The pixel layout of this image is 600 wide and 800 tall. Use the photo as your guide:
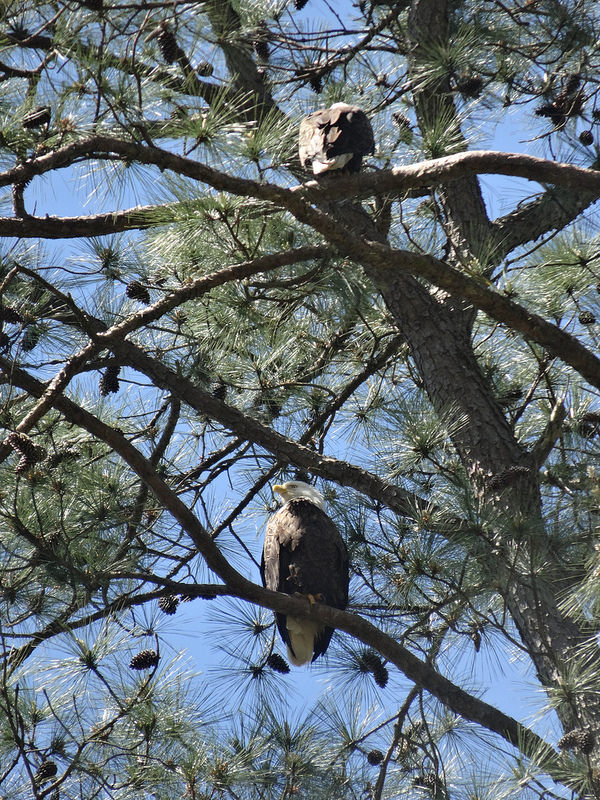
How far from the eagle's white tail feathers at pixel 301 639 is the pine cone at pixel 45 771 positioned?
1183 mm

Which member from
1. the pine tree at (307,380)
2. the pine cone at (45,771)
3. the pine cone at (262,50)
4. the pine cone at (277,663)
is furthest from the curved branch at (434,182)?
the pine cone at (262,50)

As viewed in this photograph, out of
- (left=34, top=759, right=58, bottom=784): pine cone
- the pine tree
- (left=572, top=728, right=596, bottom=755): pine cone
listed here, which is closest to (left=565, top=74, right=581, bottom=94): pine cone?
the pine tree

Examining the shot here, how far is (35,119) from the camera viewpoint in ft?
7.23

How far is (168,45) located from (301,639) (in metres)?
2.25

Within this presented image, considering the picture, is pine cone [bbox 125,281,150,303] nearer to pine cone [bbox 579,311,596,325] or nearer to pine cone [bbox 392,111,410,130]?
pine cone [bbox 392,111,410,130]

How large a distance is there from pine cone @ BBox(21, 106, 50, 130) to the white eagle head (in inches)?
78.1

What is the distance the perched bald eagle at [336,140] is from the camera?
2.35 meters

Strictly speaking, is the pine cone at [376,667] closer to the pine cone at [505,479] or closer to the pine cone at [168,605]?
the pine cone at [168,605]

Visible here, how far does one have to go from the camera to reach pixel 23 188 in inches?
90.6

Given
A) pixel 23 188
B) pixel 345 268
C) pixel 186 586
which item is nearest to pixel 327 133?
pixel 345 268

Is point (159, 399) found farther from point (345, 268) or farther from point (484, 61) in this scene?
point (484, 61)

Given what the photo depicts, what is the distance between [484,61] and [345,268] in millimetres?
1433

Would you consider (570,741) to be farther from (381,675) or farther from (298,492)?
(298,492)

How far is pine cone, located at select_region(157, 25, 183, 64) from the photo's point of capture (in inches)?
108
